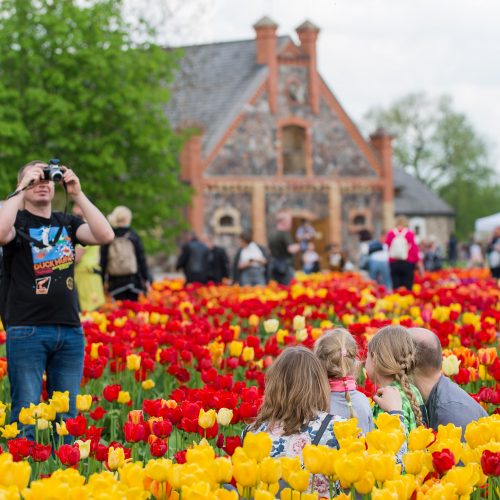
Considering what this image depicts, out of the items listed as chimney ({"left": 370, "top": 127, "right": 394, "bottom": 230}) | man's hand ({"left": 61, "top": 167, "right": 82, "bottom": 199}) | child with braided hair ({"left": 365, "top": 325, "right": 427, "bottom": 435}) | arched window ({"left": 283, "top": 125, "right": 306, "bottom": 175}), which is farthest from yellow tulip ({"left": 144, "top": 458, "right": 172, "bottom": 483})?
chimney ({"left": 370, "top": 127, "right": 394, "bottom": 230})

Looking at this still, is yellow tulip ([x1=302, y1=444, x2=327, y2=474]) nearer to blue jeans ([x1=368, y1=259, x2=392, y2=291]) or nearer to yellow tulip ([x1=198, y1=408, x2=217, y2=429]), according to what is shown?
yellow tulip ([x1=198, y1=408, x2=217, y2=429])

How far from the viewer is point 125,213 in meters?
11.7

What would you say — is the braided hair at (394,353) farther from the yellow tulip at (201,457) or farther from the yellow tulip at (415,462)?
the yellow tulip at (201,457)

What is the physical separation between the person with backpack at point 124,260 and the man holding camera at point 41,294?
564 centimetres

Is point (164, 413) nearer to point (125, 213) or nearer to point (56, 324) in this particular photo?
point (56, 324)

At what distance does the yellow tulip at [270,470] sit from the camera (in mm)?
3324

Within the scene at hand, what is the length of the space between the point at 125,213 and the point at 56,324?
580 cm

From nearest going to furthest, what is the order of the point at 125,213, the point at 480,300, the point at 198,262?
the point at 480,300
the point at 125,213
the point at 198,262

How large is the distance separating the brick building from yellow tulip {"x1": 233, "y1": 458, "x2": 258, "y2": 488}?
1279 inches

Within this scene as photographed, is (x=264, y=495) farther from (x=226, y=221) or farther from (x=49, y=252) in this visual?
(x=226, y=221)

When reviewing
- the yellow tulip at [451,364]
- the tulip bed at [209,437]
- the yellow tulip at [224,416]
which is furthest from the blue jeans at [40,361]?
the yellow tulip at [451,364]

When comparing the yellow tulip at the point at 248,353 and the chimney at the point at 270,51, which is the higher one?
the chimney at the point at 270,51

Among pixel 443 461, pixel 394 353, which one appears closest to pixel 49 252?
pixel 394 353

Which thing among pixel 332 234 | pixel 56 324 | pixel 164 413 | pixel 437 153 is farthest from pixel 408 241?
pixel 437 153
